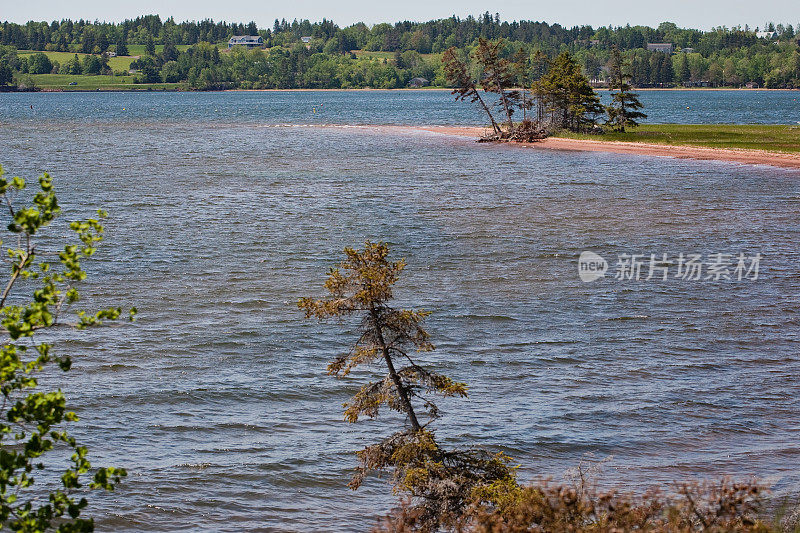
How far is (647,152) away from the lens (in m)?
74.4

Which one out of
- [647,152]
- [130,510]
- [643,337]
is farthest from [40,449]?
[647,152]

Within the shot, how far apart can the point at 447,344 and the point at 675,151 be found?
2192 inches

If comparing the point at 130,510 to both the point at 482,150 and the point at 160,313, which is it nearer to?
the point at 160,313

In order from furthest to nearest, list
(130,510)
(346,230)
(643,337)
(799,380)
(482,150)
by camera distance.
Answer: (482,150)
(346,230)
(643,337)
(799,380)
(130,510)

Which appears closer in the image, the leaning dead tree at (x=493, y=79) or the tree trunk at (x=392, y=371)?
the tree trunk at (x=392, y=371)

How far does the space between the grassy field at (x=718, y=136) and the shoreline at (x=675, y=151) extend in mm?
1452

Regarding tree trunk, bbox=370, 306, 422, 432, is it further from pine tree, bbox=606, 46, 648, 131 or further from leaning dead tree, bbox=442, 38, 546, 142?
leaning dead tree, bbox=442, 38, 546, 142

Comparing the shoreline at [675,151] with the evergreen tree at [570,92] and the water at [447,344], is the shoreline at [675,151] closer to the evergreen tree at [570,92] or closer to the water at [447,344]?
the evergreen tree at [570,92]

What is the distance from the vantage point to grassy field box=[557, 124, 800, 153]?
71.6m

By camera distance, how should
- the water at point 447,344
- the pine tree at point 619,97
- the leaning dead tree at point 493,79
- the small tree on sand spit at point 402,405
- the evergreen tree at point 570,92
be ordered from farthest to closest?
the leaning dead tree at point 493,79 < the pine tree at point 619,97 < the evergreen tree at point 570,92 < the water at point 447,344 < the small tree on sand spit at point 402,405

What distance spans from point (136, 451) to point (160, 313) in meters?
9.80

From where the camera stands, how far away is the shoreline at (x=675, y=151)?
63781mm

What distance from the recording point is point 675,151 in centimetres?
7306

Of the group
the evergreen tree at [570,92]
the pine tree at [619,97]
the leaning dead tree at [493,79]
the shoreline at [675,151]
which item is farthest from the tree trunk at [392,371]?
the leaning dead tree at [493,79]
